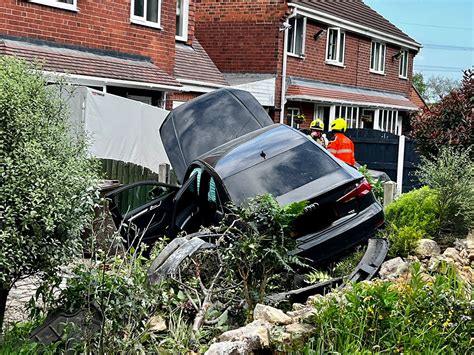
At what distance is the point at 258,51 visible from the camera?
84.9ft

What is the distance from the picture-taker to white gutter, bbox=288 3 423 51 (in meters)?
26.5

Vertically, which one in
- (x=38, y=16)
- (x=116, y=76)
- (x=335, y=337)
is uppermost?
(x=38, y=16)

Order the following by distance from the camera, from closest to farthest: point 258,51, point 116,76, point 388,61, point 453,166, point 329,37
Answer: point 453,166, point 116,76, point 258,51, point 329,37, point 388,61

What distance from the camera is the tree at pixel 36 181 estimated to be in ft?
16.4

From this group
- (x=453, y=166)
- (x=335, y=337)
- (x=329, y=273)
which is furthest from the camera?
(x=453, y=166)

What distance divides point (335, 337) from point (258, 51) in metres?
21.4

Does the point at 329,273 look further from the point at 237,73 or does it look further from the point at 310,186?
the point at 237,73

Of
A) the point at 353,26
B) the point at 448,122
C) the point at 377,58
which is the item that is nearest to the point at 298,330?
the point at 448,122

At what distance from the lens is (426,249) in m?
7.85

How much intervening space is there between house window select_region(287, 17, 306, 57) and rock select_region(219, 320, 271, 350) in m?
22.1

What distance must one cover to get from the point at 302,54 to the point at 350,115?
178 inches

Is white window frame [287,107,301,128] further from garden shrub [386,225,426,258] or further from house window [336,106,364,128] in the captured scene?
garden shrub [386,225,426,258]

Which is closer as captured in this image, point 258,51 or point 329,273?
point 329,273

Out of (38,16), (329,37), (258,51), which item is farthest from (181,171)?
(329,37)
